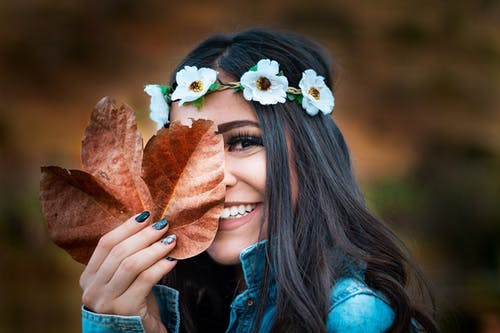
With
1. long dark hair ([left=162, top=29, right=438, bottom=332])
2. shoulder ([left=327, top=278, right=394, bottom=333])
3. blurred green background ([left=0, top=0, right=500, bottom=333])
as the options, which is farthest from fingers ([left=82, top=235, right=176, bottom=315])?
blurred green background ([left=0, top=0, right=500, bottom=333])

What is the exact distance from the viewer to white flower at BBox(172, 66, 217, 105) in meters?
1.78

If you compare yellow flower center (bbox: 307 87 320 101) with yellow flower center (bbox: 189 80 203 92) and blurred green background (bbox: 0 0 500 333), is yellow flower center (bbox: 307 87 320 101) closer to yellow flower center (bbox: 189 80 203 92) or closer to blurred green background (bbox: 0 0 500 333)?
yellow flower center (bbox: 189 80 203 92)

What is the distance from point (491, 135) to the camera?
5.82m

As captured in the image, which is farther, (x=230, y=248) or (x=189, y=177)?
(x=230, y=248)

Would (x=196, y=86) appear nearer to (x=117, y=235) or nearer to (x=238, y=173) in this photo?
(x=238, y=173)

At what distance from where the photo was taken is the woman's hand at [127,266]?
1.50 meters

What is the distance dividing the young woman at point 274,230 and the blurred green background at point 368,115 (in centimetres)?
292

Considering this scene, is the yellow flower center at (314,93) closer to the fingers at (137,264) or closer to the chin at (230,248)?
the chin at (230,248)

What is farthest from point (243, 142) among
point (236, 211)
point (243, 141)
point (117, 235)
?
point (117, 235)

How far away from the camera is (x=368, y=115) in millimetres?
5770

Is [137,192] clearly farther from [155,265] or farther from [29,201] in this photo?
[29,201]

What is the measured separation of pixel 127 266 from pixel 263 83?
0.75 m

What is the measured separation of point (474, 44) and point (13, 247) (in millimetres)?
5041

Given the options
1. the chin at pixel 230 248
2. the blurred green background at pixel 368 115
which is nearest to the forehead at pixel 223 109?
the chin at pixel 230 248
